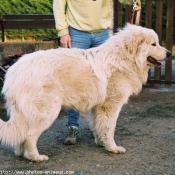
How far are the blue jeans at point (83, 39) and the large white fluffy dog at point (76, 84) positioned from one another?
42 centimetres

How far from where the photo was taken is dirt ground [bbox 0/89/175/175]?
14.3 ft

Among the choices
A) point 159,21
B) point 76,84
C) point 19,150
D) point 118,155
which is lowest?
point 118,155

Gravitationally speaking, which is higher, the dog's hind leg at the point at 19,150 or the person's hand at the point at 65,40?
the person's hand at the point at 65,40

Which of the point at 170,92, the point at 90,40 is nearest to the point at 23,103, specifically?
the point at 90,40

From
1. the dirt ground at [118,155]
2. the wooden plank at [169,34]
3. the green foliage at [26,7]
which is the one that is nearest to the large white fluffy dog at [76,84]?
the dirt ground at [118,155]

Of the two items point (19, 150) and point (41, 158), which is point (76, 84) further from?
point (19, 150)

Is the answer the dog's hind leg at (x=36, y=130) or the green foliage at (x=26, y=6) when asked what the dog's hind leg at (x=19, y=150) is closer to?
the dog's hind leg at (x=36, y=130)

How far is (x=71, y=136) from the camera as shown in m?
5.30

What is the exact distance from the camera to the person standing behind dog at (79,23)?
5156mm

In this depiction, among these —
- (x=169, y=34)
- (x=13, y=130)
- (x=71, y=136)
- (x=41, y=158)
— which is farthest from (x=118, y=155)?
(x=169, y=34)

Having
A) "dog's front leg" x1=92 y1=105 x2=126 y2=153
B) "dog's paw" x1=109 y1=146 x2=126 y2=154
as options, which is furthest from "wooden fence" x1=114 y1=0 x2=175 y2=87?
"dog's paw" x1=109 y1=146 x2=126 y2=154

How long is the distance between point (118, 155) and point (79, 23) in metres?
1.69

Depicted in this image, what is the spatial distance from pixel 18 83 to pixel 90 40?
140 centimetres

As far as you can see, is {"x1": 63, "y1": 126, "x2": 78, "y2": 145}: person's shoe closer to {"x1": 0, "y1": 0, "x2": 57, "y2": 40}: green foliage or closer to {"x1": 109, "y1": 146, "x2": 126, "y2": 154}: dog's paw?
{"x1": 109, "y1": 146, "x2": 126, "y2": 154}: dog's paw
